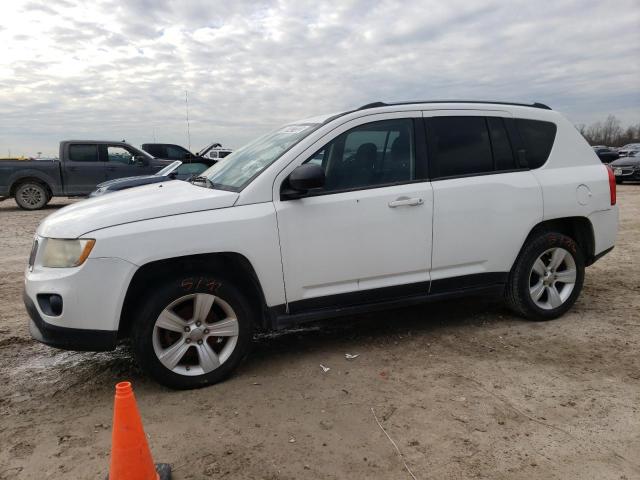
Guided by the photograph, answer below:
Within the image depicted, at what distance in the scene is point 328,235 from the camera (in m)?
3.80

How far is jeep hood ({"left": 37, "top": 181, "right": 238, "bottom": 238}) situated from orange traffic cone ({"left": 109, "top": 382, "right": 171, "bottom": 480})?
1.30m

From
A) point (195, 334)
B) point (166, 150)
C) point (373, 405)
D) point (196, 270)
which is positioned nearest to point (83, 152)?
point (166, 150)

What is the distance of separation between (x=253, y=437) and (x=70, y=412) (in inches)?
48.9

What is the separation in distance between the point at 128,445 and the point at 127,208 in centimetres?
163

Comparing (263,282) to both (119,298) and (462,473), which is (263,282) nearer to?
(119,298)

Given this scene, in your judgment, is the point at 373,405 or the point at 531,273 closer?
the point at 373,405

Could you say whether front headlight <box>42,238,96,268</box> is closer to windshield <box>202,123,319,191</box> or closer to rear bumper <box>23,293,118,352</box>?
rear bumper <box>23,293,118,352</box>

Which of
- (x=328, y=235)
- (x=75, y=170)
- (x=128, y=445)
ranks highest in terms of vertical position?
(x=75, y=170)

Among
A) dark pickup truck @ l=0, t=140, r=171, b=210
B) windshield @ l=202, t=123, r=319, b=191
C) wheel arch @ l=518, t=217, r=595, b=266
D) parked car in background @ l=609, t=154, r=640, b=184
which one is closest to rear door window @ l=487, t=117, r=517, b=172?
wheel arch @ l=518, t=217, r=595, b=266

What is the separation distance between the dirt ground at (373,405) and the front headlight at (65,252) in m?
0.93

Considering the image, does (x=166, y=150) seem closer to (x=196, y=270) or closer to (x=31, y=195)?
(x=31, y=195)

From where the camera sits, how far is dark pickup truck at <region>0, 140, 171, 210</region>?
1435 cm

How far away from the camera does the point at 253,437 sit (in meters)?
2.96

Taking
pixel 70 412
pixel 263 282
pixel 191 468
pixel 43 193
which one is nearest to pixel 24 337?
pixel 70 412
